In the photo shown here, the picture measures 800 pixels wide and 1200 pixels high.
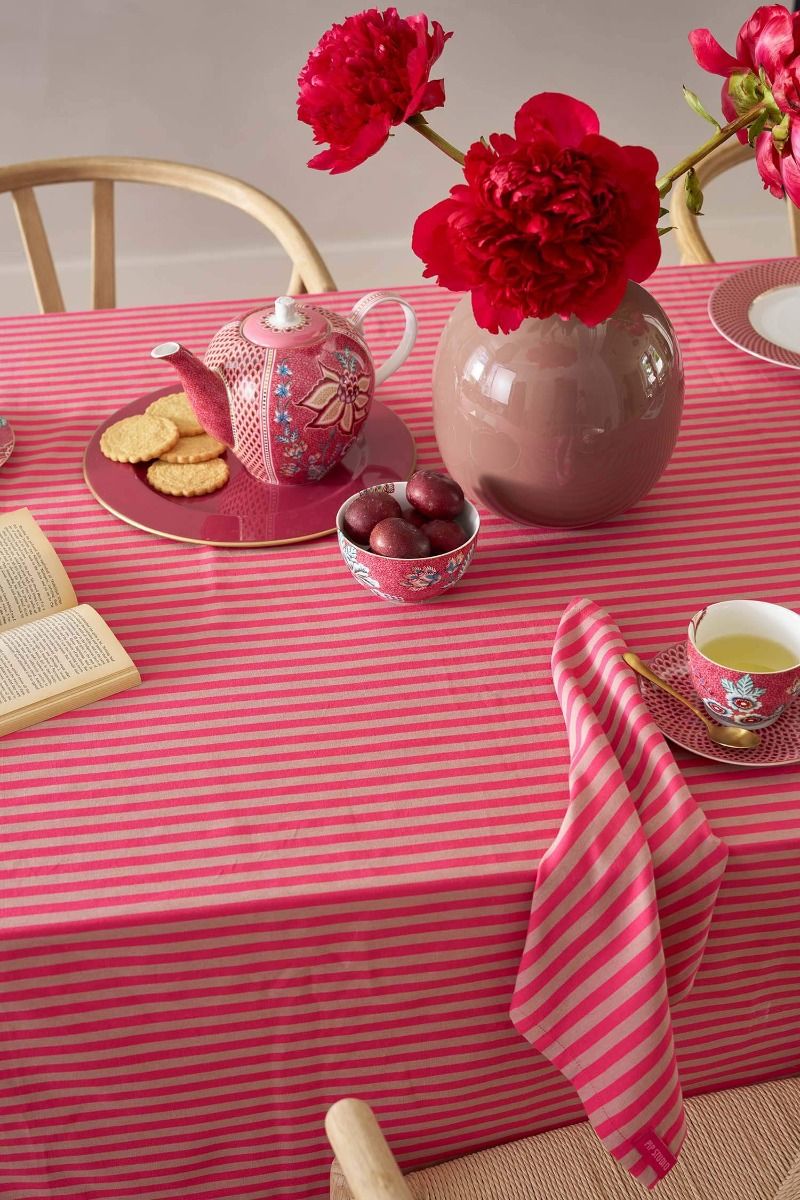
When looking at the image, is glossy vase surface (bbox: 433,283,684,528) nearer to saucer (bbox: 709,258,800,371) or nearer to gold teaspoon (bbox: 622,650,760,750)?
gold teaspoon (bbox: 622,650,760,750)

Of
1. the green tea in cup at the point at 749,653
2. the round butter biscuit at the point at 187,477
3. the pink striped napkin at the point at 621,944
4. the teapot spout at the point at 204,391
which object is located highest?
the teapot spout at the point at 204,391

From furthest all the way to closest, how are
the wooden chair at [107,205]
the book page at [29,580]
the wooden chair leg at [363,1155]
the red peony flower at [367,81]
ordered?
the wooden chair at [107,205] < the book page at [29,580] < the red peony flower at [367,81] < the wooden chair leg at [363,1155]

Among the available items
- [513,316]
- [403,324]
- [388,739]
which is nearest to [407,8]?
[403,324]

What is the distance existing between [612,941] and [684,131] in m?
2.58

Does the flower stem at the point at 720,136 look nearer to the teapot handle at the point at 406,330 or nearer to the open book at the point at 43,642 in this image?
the teapot handle at the point at 406,330

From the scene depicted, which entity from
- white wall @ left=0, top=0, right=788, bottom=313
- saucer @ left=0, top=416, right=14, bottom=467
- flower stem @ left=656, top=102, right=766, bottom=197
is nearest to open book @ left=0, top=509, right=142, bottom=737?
saucer @ left=0, top=416, right=14, bottom=467

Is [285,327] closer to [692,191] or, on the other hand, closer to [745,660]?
[692,191]

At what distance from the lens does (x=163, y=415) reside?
1.09 meters

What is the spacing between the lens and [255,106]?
8.34ft

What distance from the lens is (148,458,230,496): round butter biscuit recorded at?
102cm

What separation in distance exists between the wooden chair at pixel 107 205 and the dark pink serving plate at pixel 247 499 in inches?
18.5

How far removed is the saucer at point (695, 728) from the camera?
77 centimetres

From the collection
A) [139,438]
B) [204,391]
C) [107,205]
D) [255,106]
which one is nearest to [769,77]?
[204,391]

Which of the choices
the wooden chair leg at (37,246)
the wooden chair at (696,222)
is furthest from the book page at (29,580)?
the wooden chair at (696,222)
